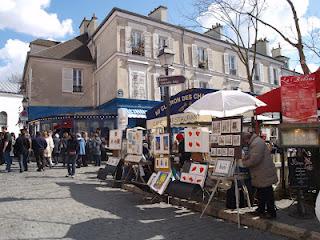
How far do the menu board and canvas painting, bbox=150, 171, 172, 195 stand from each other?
4.14ft

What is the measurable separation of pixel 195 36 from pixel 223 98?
19819 mm

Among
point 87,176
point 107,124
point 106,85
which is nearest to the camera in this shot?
point 87,176

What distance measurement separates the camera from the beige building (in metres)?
22.8

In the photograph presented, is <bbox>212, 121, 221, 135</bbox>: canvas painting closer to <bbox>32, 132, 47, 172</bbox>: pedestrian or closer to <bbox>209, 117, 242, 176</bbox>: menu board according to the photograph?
<bbox>209, 117, 242, 176</bbox>: menu board

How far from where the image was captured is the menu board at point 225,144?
6.34 metres

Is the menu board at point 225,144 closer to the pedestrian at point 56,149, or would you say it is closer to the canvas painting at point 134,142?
the canvas painting at point 134,142

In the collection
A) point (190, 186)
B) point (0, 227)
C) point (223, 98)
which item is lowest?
point (0, 227)

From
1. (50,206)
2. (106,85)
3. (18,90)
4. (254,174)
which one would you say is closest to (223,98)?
(254,174)

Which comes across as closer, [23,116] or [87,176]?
[87,176]

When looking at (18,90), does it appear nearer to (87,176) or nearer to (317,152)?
(87,176)

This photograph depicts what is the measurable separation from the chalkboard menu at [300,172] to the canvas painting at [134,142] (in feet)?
12.8

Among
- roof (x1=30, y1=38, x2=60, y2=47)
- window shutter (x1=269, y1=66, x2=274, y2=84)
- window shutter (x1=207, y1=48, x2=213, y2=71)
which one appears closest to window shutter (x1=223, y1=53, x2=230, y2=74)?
window shutter (x1=207, y1=48, x2=213, y2=71)

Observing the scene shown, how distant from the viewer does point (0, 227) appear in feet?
19.6

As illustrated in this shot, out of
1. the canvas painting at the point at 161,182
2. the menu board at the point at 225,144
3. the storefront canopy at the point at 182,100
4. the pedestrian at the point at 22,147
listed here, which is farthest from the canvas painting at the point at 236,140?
the pedestrian at the point at 22,147
